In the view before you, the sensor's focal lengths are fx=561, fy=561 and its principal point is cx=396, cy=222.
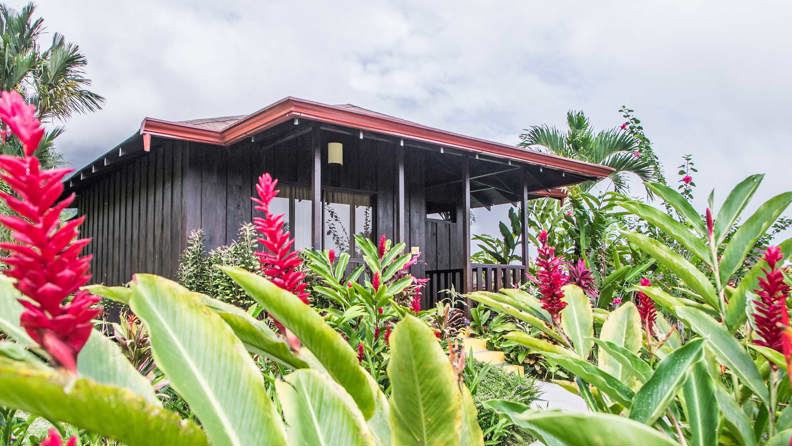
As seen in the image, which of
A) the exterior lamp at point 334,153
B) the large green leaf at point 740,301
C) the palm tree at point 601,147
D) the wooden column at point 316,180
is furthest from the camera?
the palm tree at point 601,147

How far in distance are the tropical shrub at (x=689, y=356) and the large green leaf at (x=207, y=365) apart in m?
0.34

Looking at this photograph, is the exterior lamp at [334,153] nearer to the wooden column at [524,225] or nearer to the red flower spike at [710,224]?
the wooden column at [524,225]

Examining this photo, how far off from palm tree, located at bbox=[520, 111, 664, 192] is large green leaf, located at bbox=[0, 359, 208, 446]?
14.7 metres

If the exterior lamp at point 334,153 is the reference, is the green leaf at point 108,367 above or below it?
below

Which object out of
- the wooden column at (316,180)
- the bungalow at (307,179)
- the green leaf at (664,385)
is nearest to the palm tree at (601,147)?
the bungalow at (307,179)

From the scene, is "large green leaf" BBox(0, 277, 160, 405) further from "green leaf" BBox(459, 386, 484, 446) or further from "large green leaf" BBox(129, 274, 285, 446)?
"green leaf" BBox(459, 386, 484, 446)

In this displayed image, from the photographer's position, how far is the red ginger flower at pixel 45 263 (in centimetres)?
56

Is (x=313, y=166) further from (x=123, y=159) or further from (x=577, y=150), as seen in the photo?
(x=577, y=150)

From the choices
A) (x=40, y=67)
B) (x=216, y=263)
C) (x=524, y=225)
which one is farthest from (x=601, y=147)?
(x=40, y=67)

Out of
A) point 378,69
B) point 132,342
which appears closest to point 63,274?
point 132,342

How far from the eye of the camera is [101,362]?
72 centimetres

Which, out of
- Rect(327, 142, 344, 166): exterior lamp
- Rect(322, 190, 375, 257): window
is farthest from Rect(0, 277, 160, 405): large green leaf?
Rect(322, 190, 375, 257): window

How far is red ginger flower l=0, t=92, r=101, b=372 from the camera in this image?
1.83 ft

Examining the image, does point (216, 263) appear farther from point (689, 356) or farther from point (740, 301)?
point (689, 356)
